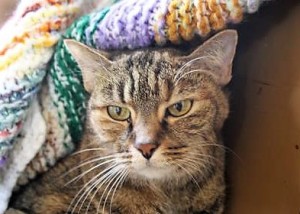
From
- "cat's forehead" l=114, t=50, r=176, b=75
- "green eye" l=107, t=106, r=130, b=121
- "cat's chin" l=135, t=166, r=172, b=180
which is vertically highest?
"cat's forehead" l=114, t=50, r=176, b=75

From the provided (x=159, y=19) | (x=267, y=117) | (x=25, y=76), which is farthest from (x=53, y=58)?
(x=267, y=117)

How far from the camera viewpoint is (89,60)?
0.88 meters

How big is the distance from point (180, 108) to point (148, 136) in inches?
2.7

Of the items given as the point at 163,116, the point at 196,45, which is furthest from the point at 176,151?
the point at 196,45

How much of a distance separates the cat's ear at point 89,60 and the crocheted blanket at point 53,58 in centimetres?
2

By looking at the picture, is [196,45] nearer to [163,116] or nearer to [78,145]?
[163,116]

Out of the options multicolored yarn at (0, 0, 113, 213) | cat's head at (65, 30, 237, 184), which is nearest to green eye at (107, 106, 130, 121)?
cat's head at (65, 30, 237, 184)

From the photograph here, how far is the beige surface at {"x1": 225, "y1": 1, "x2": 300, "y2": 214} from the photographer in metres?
0.82

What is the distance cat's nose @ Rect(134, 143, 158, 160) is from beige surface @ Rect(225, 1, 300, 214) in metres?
0.18

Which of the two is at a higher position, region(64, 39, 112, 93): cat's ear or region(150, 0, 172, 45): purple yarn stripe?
region(150, 0, 172, 45): purple yarn stripe

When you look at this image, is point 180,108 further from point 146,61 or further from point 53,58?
point 53,58

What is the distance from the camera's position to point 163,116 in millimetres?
824

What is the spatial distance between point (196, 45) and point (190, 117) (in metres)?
0.11

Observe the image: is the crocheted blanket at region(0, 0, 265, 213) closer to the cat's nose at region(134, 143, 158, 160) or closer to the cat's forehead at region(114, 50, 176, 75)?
the cat's forehead at region(114, 50, 176, 75)
